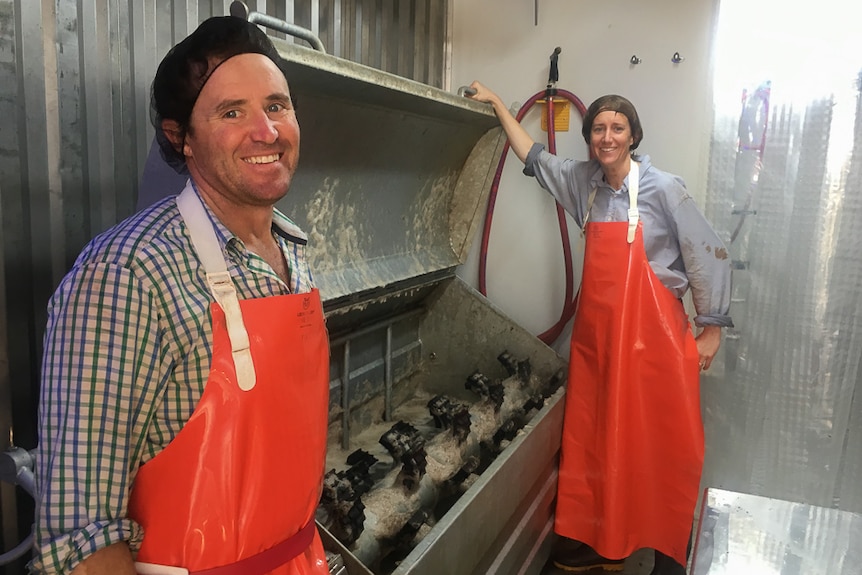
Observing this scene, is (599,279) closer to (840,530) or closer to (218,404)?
(840,530)

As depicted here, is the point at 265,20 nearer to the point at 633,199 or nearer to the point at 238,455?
the point at 238,455

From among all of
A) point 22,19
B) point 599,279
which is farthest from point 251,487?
point 599,279

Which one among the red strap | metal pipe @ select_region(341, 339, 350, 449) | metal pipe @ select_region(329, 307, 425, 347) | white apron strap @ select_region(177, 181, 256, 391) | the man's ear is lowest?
metal pipe @ select_region(341, 339, 350, 449)

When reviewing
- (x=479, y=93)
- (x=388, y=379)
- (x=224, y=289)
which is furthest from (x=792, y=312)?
(x=224, y=289)

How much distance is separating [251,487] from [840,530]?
3.97ft

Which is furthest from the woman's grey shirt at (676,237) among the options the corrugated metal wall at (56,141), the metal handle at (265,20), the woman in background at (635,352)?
the corrugated metal wall at (56,141)

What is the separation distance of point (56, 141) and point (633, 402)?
1715mm

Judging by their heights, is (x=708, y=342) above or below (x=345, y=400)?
above

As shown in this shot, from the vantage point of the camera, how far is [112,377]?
2.43 ft

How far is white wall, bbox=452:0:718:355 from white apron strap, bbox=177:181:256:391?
2018 millimetres

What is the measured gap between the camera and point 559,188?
2.26m

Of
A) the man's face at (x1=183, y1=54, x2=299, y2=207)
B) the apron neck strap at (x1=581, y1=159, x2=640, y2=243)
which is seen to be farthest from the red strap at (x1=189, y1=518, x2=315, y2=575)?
the apron neck strap at (x1=581, y1=159, x2=640, y2=243)

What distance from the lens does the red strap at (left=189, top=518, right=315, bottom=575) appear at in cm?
83

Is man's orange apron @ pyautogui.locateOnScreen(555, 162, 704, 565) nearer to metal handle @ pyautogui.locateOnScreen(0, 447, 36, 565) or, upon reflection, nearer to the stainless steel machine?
the stainless steel machine
